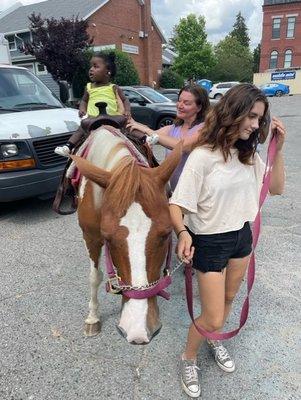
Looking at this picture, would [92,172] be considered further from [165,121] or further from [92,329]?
[165,121]

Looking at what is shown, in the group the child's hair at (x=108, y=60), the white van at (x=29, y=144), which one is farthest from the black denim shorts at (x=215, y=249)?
the white van at (x=29, y=144)

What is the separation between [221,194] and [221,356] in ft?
4.27

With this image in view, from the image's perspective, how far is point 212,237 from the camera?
2.08 meters

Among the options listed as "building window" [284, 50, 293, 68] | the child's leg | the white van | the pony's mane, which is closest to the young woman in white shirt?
the pony's mane

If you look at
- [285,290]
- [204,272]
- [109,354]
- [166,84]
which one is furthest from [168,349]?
[166,84]

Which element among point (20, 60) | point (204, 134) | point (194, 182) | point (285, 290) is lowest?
point (285, 290)

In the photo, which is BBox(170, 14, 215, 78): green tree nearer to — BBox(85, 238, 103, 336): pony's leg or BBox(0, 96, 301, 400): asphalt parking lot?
BBox(0, 96, 301, 400): asphalt parking lot

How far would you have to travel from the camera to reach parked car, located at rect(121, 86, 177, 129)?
11.7 metres

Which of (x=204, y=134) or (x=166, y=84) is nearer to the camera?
(x=204, y=134)

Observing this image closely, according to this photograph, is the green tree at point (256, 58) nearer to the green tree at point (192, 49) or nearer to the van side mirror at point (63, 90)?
the green tree at point (192, 49)

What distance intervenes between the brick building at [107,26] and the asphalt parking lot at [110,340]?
26.6m

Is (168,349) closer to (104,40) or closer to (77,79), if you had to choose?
(77,79)

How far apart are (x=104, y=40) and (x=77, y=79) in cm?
823

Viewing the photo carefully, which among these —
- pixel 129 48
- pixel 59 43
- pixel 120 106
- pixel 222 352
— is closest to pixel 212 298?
pixel 222 352
